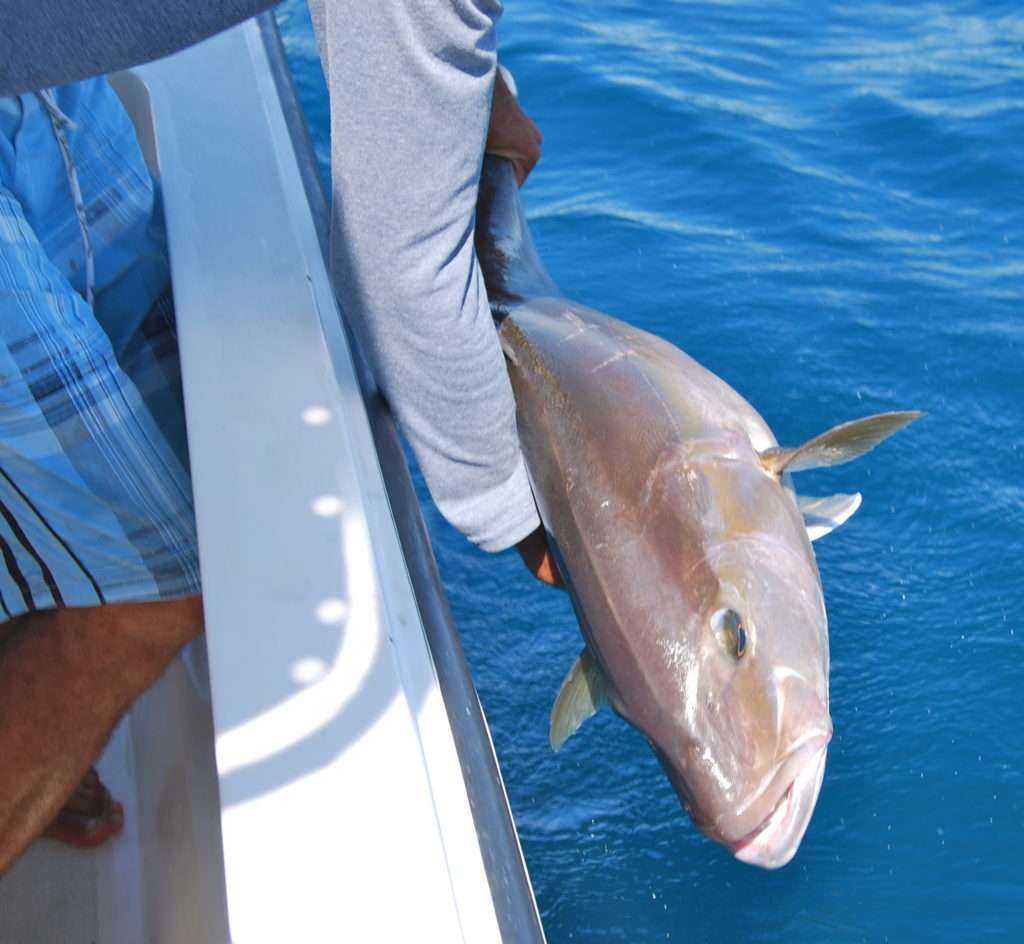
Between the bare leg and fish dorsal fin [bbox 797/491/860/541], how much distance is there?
100 centimetres

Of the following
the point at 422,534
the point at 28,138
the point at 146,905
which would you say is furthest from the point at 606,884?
the point at 28,138

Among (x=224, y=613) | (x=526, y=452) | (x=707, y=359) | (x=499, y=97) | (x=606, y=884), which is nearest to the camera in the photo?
(x=224, y=613)

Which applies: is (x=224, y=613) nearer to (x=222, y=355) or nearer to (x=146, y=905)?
(x=222, y=355)

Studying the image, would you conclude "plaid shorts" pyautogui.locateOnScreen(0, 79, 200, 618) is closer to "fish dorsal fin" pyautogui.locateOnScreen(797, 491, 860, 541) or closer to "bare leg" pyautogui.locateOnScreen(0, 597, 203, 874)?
"bare leg" pyautogui.locateOnScreen(0, 597, 203, 874)

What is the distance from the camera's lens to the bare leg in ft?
5.82

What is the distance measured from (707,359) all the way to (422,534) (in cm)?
233

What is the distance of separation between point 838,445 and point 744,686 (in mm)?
430

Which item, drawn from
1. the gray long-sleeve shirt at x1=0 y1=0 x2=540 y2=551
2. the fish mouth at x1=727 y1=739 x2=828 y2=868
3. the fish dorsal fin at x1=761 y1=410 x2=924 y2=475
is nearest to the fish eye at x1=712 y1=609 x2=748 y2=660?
the fish mouth at x1=727 y1=739 x2=828 y2=868

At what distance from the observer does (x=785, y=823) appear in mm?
1614

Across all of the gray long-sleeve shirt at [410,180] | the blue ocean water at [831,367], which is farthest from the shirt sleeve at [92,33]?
the blue ocean water at [831,367]

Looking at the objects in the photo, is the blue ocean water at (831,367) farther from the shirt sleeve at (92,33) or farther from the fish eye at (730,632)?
the shirt sleeve at (92,33)

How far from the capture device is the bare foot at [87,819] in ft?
6.87

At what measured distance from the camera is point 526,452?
194cm

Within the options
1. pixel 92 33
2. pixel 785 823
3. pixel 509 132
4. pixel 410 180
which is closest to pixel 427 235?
pixel 410 180
